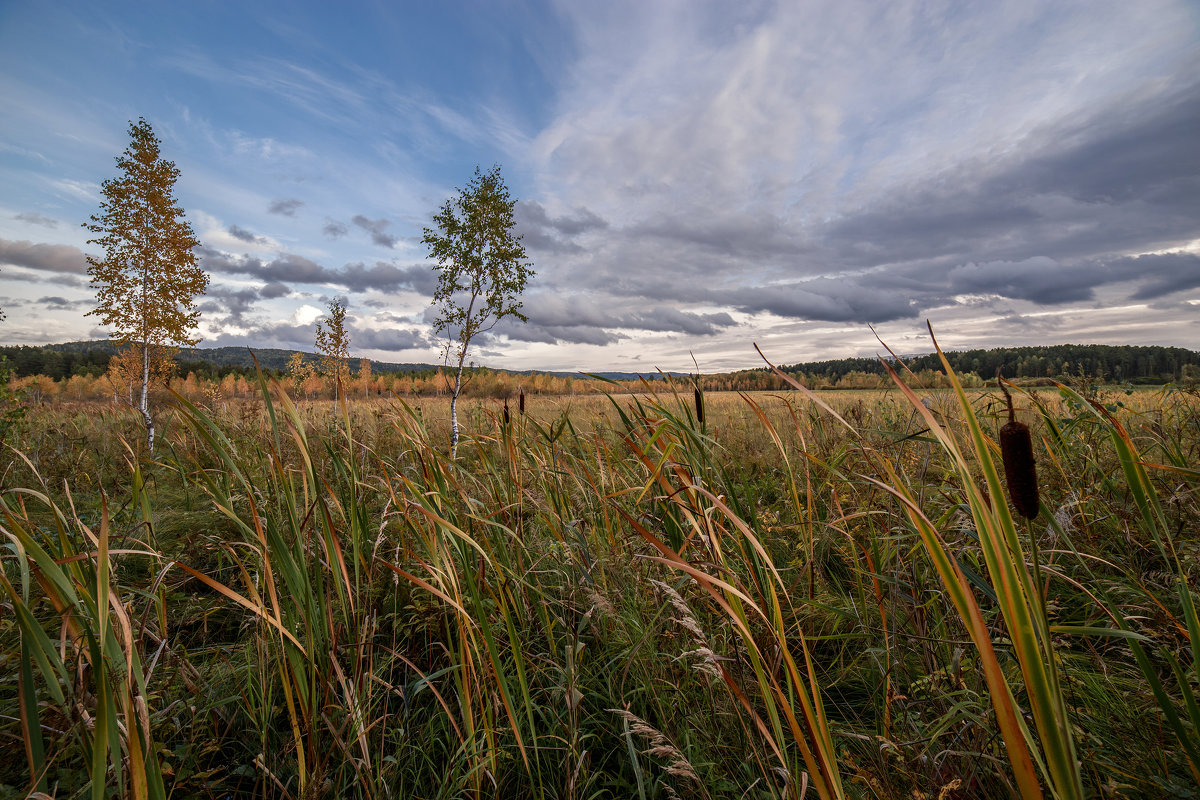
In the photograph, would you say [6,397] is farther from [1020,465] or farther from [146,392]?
[1020,465]

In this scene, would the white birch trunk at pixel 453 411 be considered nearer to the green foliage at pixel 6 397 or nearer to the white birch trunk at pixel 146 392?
the green foliage at pixel 6 397

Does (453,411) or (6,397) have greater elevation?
(6,397)

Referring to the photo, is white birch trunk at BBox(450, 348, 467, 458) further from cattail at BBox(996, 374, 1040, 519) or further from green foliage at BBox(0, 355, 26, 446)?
green foliage at BBox(0, 355, 26, 446)

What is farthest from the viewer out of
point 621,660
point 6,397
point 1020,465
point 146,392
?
point 146,392

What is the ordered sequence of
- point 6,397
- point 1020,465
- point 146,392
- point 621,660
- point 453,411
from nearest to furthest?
point 1020,465
point 621,660
point 6,397
point 453,411
point 146,392

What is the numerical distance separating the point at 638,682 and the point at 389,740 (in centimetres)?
97

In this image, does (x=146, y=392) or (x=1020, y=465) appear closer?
(x=1020, y=465)

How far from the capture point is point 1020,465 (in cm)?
82

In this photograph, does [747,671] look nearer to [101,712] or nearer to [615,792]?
[615,792]

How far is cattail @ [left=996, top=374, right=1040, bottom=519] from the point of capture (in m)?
0.79

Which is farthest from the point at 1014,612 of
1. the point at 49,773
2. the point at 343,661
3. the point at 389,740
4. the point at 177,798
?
the point at 49,773

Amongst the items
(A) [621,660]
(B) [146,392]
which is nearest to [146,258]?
(B) [146,392]

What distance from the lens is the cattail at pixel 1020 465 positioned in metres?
0.79

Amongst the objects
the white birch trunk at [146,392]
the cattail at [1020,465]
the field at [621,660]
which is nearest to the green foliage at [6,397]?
the white birch trunk at [146,392]
